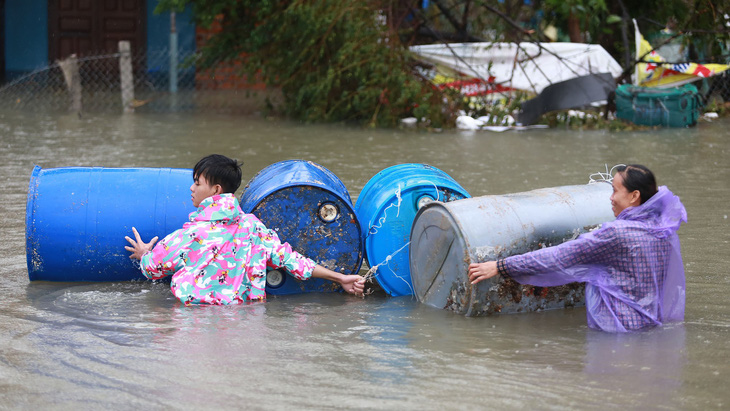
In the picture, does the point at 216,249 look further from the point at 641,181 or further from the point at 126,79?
the point at 126,79

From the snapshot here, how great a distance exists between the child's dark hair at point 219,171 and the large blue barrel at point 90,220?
0.35 meters

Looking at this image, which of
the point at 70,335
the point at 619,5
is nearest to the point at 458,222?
the point at 70,335

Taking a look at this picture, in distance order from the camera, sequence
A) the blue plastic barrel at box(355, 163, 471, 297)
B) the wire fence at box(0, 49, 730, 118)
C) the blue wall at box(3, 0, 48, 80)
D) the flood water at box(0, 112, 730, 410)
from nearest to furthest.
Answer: the flood water at box(0, 112, 730, 410)
the blue plastic barrel at box(355, 163, 471, 297)
the wire fence at box(0, 49, 730, 118)
the blue wall at box(3, 0, 48, 80)

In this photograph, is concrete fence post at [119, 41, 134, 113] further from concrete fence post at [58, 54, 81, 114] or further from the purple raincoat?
the purple raincoat

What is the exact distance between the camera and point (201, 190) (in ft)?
14.6

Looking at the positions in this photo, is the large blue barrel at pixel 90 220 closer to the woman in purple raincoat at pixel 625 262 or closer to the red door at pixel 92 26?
the woman in purple raincoat at pixel 625 262

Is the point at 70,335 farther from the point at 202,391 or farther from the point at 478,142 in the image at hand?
the point at 478,142

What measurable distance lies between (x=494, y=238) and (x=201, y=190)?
1.49 m

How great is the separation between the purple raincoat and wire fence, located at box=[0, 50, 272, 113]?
10357 millimetres

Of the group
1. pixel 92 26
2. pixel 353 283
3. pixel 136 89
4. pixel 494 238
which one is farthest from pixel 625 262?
pixel 92 26

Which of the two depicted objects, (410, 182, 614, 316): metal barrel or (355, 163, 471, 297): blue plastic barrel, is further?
(355, 163, 471, 297): blue plastic barrel

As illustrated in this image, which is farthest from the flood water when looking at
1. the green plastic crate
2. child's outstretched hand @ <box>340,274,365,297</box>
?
the green plastic crate

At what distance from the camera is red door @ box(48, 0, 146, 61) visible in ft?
57.6

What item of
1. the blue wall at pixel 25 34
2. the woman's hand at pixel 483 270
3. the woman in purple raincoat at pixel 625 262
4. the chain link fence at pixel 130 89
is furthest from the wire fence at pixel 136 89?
the woman in purple raincoat at pixel 625 262
